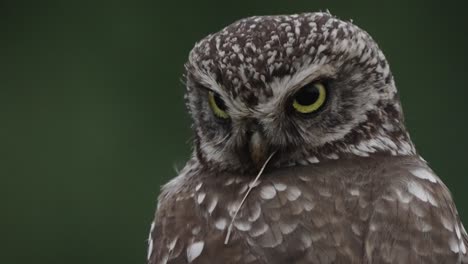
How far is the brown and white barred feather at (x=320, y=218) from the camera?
434 centimetres

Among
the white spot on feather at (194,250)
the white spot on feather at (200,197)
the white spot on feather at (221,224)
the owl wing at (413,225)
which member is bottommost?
the owl wing at (413,225)

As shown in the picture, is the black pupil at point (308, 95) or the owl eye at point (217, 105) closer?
the black pupil at point (308, 95)

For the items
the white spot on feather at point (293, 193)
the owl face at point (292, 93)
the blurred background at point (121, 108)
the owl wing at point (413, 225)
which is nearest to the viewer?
the owl wing at point (413, 225)

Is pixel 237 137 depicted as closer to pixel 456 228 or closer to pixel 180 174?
pixel 180 174

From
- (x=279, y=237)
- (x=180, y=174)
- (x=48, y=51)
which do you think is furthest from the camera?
(x=48, y=51)

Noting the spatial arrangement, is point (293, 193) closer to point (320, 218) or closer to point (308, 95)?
point (320, 218)

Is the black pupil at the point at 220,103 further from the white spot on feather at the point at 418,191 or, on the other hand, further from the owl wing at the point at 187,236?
the white spot on feather at the point at 418,191

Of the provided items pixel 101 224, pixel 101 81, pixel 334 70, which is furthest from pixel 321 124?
pixel 101 81

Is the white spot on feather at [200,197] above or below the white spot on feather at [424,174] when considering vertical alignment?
above

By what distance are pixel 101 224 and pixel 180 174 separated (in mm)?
4917

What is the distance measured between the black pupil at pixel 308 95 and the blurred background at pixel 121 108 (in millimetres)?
4557

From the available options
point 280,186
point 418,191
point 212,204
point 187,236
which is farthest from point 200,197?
point 418,191

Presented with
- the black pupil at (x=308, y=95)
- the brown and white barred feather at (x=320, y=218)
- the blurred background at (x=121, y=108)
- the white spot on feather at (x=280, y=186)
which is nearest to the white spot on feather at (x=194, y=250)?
the brown and white barred feather at (x=320, y=218)

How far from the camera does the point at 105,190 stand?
1023 cm
